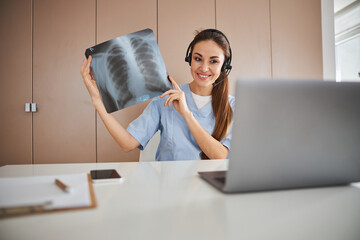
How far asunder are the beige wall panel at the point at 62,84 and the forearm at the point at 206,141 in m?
1.05

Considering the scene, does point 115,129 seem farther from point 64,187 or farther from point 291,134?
point 291,134

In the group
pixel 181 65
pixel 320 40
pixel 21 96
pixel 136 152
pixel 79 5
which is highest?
pixel 79 5

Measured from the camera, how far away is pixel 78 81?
1.95 m

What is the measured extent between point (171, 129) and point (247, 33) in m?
1.35

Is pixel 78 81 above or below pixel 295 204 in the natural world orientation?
above

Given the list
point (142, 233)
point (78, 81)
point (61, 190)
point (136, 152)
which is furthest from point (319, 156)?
point (78, 81)

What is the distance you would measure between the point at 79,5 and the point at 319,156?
2.07 metres

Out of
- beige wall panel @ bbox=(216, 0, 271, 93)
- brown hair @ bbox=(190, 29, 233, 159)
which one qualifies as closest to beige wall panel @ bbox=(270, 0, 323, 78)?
beige wall panel @ bbox=(216, 0, 271, 93)

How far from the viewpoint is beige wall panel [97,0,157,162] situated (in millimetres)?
1982

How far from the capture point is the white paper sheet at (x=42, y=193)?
38cm

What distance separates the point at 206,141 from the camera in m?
1.24

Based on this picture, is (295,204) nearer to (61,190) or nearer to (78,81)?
(61,190)

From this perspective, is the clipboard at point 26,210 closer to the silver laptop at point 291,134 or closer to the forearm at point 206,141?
the silver laptop at point 291,134

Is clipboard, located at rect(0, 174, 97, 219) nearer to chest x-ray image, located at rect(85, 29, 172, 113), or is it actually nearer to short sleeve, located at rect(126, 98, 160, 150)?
chest x-ray image, located at rect(85, 29, 172, 113)
